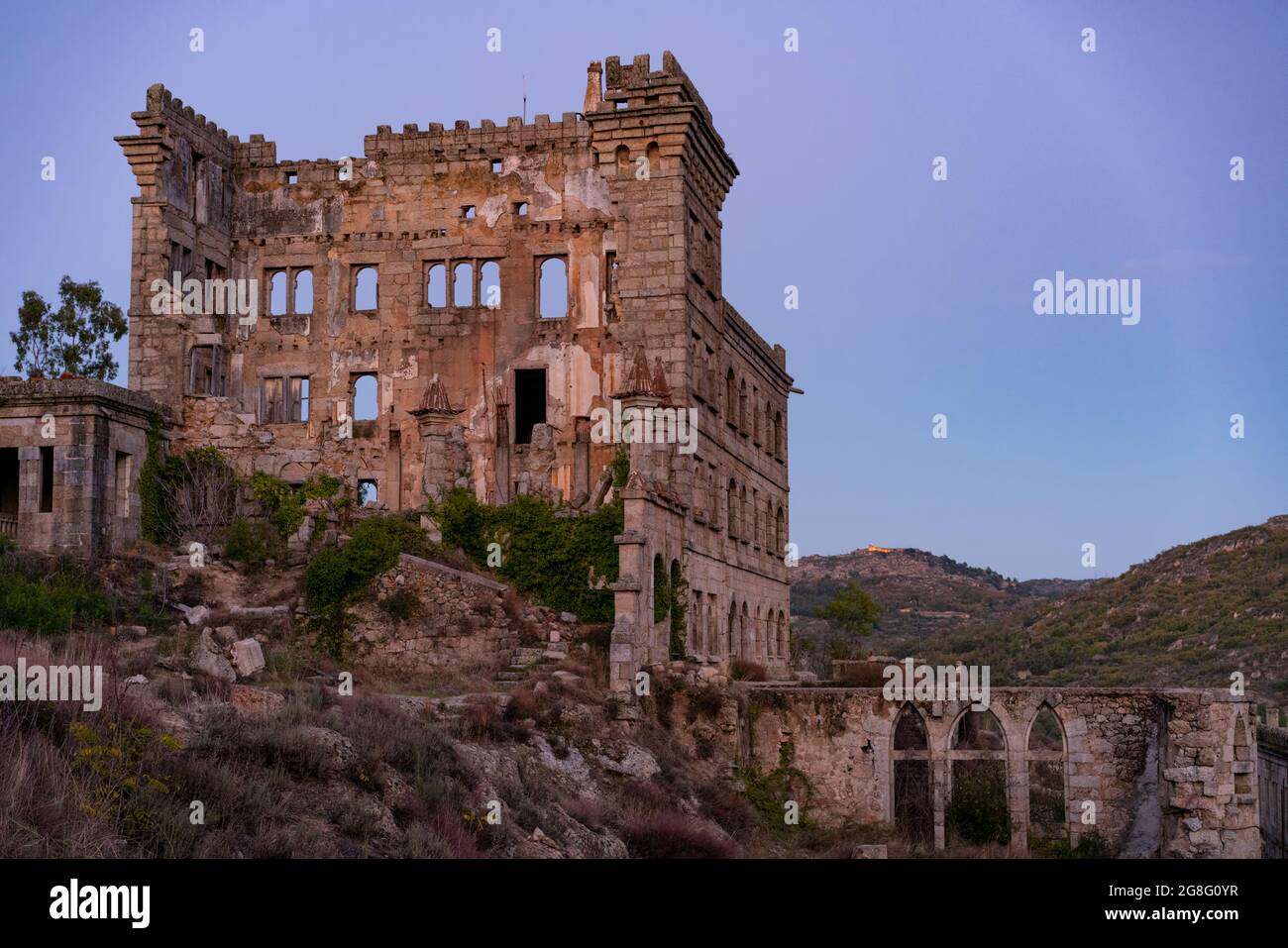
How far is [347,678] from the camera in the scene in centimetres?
2414

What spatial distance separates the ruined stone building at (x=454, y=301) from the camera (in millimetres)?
35344

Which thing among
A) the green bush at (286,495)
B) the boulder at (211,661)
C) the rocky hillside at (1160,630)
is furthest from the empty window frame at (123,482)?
the rocky hillside at (1160,630)

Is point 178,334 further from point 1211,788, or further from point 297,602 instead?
point 1211,788

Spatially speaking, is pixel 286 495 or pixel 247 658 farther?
pixel 286 495

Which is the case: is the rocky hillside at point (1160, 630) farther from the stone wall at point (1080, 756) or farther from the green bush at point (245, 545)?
the green bush at point (245, 545)

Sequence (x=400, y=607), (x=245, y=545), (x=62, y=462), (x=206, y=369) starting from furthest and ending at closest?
(x=206, y=369)
(x=245, y=545)
(x=62, y=462)
(x=400, y=607)

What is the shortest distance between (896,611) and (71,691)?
285 ft

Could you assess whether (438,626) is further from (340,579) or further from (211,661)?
(211,661)

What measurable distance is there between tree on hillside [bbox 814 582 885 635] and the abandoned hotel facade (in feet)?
72.5

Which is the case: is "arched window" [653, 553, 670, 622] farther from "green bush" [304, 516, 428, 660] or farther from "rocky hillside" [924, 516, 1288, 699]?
"rocky hillside" [924, 516, 1288, 699]

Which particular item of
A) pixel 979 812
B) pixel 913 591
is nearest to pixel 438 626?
pixel 979 812

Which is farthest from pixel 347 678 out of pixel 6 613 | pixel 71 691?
pixel 71 691

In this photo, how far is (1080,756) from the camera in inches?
1150

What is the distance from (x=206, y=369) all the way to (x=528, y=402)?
8555mm
